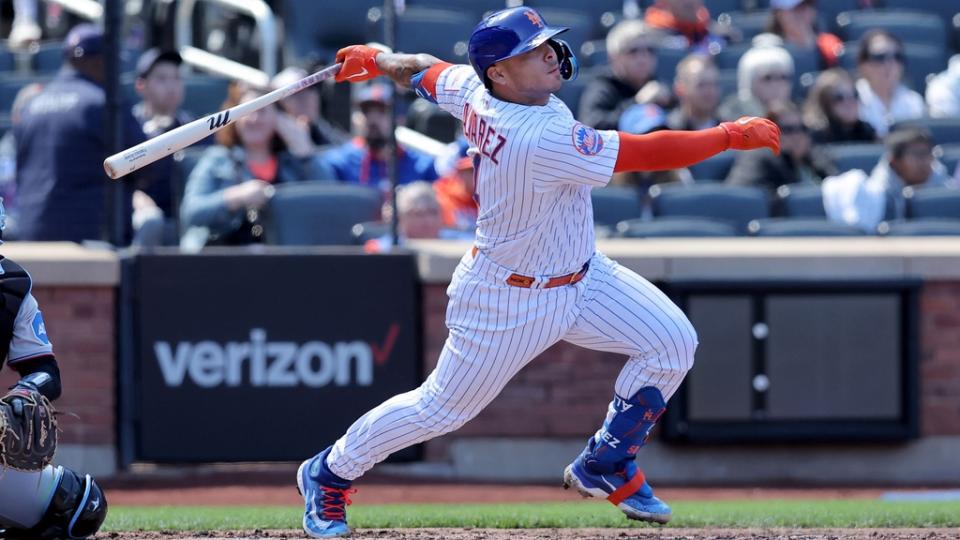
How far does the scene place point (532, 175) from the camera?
4.89 m

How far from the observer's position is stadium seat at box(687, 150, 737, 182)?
9312 mm

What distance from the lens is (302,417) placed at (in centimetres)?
801

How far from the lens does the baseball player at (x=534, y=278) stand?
16.0ft

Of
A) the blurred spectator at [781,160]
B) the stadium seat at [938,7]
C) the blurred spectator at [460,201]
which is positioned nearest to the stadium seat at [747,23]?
the stadium seat at [938,7]

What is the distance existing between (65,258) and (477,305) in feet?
11.2

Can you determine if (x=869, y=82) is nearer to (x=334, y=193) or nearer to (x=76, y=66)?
(x=334, y=193)

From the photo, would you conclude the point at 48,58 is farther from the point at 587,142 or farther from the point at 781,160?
the point at 587,142

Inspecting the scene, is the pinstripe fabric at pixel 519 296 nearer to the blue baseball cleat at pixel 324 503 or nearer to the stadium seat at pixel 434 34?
the blue baseball cleat at pixel 324 503

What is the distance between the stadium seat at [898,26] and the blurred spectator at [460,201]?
4.08 m

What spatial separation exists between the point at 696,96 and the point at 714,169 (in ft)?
1.40

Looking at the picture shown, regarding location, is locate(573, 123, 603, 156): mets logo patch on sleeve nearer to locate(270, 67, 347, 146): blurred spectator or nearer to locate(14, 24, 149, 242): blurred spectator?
locate(14, 24, 149, 242): blurred spectator

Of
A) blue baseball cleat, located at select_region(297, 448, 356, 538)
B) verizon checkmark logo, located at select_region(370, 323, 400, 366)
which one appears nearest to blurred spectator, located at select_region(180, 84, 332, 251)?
verizon checkmark logo, located at select_region(370, 323, 400, 366)

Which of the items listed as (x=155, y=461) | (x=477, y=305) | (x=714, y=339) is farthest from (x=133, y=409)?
(x=477, y=305)

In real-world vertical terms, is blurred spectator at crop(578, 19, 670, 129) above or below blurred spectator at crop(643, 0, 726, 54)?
below
